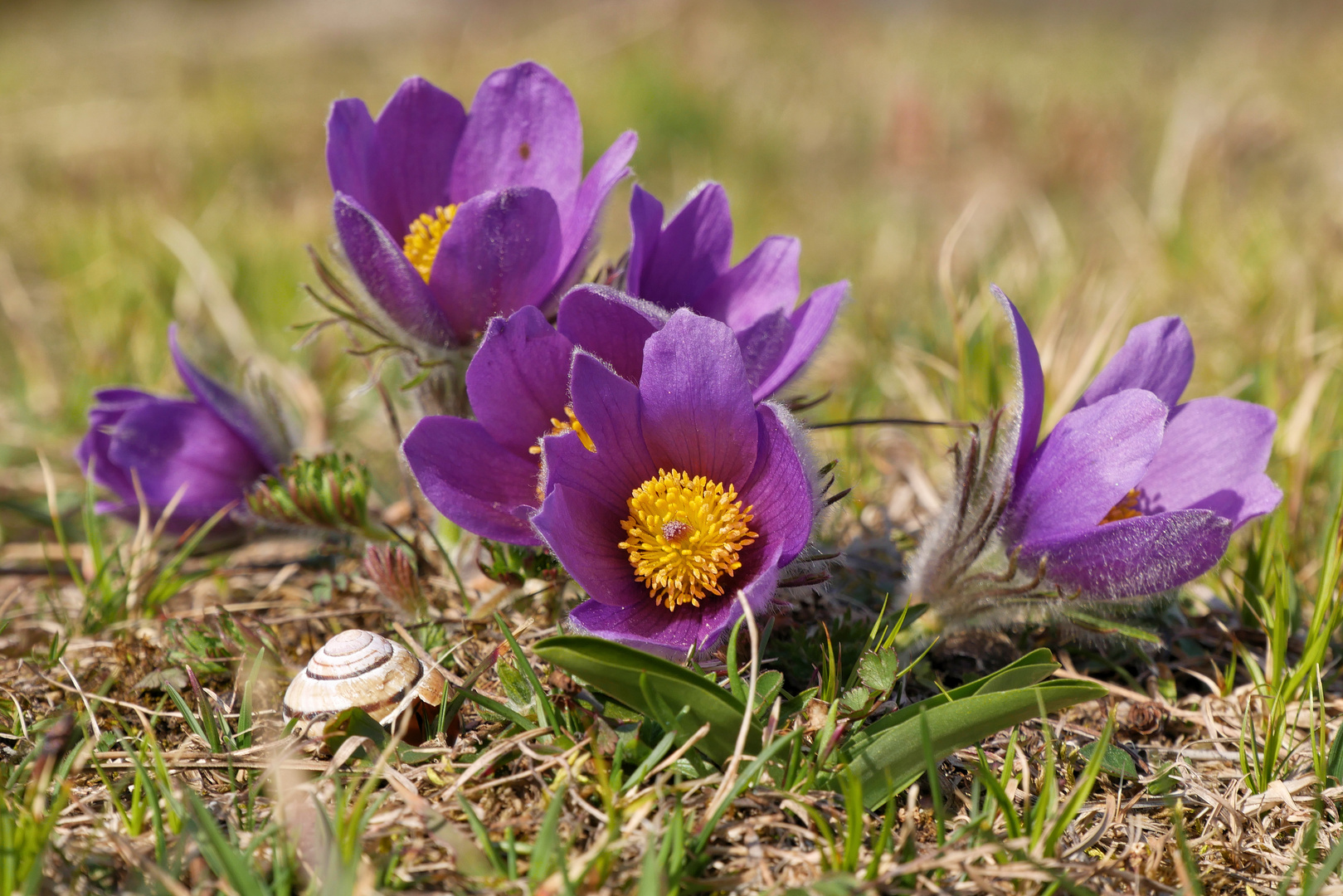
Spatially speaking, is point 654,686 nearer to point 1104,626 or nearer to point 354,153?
point 1104,626

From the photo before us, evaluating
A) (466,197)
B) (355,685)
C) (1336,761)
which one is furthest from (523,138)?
(1336,761)

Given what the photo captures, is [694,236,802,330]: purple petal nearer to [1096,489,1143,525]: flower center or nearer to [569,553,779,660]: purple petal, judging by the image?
[569,553,779,660]: purple petal

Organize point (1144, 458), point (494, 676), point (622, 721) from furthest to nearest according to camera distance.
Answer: point (494, 676), point (622, 721), point (1144, 458)

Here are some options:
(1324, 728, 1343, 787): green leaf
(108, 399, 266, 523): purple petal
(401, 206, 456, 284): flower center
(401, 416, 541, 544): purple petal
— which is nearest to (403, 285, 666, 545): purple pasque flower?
(401, 416, 541, 544): purple petal

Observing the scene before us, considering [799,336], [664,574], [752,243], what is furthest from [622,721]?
[752,243]

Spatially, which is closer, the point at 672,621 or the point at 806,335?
the point at 672,621

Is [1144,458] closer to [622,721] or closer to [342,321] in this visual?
[622,721]
